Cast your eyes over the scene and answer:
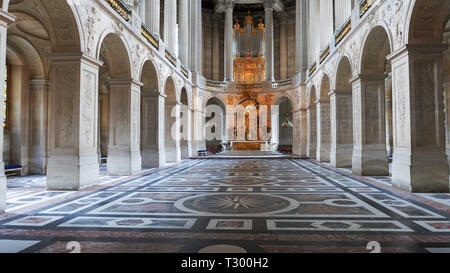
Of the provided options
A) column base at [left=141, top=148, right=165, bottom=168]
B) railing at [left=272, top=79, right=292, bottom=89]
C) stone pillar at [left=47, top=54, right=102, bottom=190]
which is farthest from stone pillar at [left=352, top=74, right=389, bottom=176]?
railing at [left=272, top=79, right=292, bottom=89]

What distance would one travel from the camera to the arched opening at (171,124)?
17.1 meters

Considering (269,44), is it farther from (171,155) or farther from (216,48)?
(171,155)

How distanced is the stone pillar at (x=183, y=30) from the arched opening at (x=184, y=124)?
2.67 meters

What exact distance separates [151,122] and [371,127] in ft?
31.3

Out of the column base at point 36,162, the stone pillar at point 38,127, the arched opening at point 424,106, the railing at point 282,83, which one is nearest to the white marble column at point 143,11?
the stone pillar at point 38,127

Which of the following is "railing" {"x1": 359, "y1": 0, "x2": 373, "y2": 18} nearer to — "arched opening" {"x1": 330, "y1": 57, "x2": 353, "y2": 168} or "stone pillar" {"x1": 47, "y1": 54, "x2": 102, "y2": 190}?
"arched opening" {"x1": 330, "y1": 57, "x2": 353, "y2": 168}

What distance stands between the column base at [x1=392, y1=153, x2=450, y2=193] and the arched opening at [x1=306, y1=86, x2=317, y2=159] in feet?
41.9

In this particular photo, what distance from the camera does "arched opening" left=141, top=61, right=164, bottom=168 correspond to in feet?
45.4

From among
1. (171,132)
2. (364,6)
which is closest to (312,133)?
(171,132)

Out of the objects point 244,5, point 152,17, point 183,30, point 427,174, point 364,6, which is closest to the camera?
point 427,174

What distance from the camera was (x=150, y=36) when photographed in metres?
13.1

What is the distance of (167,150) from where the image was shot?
17156 mm

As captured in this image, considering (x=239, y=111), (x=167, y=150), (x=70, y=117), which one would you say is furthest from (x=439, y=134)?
(x=239, y=111)

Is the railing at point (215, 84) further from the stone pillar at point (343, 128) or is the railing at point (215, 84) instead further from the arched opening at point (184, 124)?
the stone pillar at point (343, 128)
